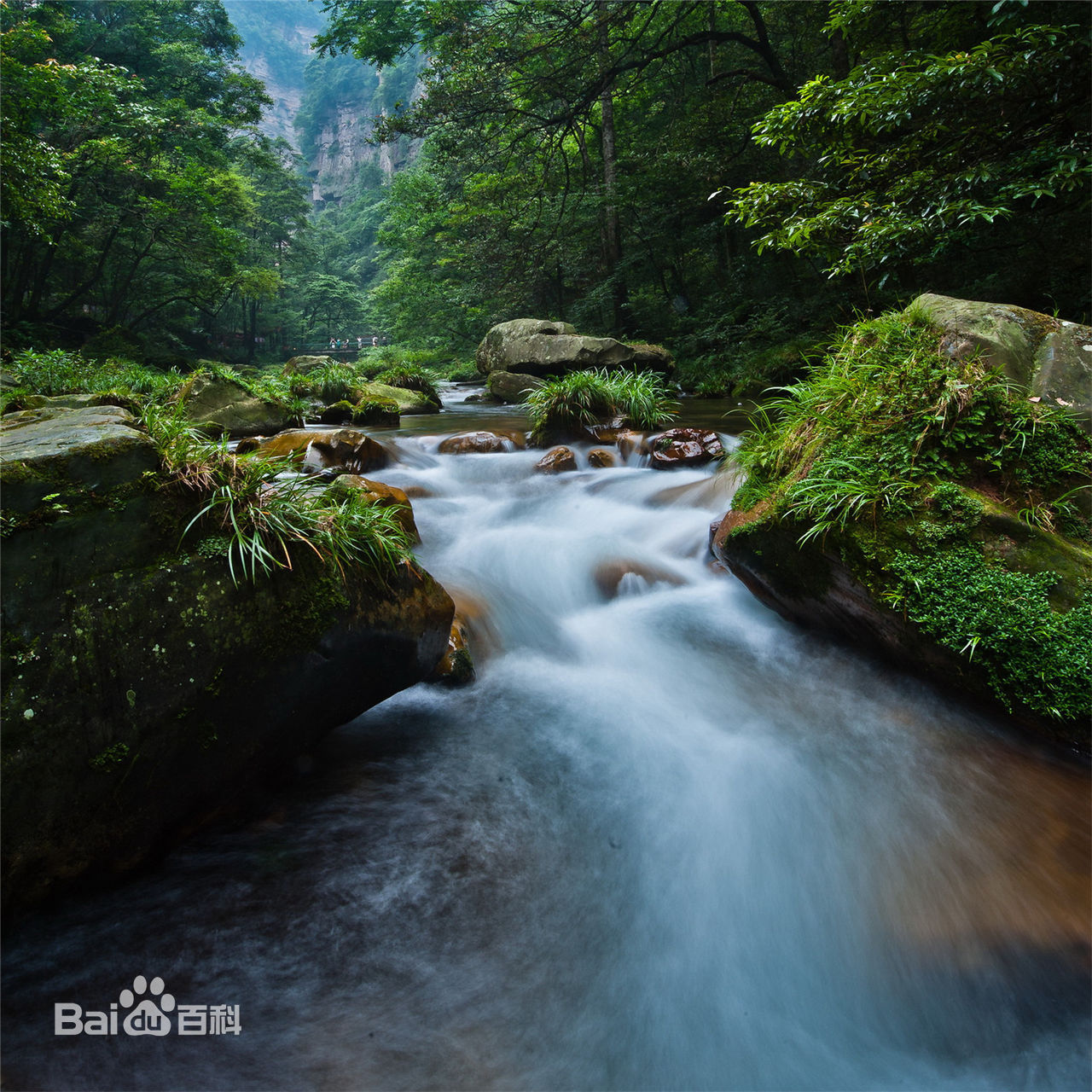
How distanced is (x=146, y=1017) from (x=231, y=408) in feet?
28.9

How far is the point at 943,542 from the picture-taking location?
3078mm

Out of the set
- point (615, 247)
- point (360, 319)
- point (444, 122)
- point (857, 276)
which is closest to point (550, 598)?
point (857, 276)

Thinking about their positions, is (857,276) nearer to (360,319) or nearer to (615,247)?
(615,247)

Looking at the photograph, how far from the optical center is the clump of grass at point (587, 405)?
814 cm

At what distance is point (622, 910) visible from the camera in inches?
90.7

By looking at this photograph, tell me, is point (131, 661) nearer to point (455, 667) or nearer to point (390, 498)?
point (455, 667)

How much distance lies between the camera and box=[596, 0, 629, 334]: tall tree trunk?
1418 cm

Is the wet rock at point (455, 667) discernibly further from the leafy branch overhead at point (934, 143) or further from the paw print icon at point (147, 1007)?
the leafy branch overhead at point (934, 143)

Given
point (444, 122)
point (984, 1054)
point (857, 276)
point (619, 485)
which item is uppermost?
point (444, 122)

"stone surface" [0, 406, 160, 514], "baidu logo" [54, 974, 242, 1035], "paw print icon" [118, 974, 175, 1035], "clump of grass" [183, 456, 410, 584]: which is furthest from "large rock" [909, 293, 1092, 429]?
"paw print icon" [118, 974, 175, 1035]

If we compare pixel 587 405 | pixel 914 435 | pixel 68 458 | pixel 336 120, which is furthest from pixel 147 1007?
pixel 336 120

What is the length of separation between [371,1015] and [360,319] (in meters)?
49.6

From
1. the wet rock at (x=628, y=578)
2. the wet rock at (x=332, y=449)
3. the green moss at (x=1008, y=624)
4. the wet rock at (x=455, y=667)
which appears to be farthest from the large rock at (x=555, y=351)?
the green moss at (x=1008, y=624)

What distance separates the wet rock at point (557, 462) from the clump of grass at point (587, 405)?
89 cm
